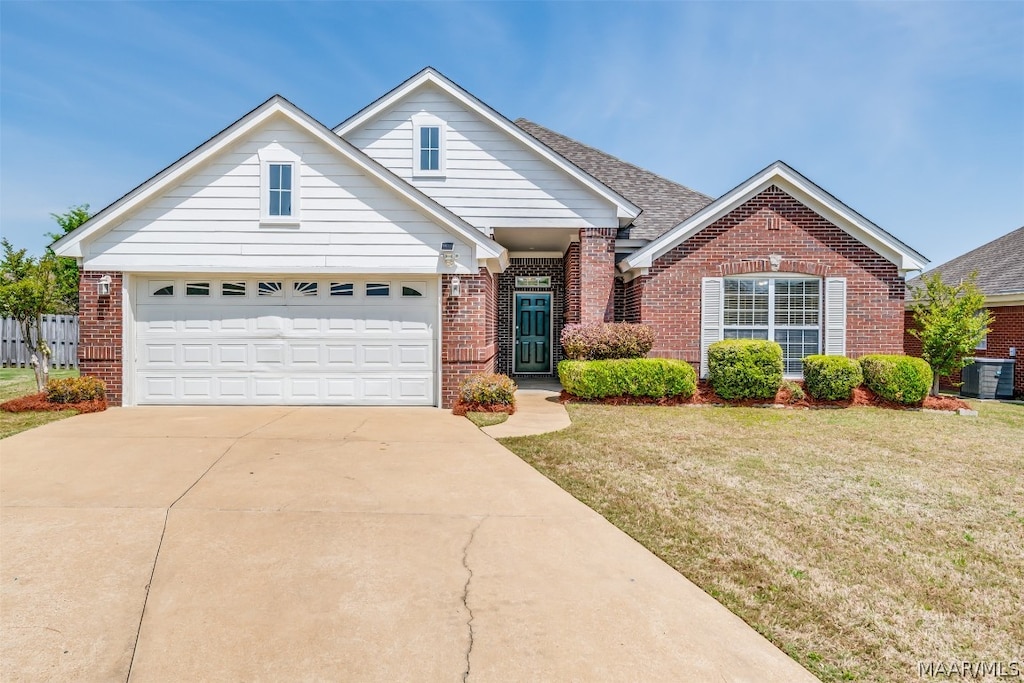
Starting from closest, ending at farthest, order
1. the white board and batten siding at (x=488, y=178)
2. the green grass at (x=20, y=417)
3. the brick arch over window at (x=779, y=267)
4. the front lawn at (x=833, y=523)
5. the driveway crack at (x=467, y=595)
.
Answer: the driveway crack at (x=467, y=595) < the front lawn at (x=833, y=523) < the green grass at (x=20, y=417) < the brick arch over window at (x=779, y=267) < the white board and batten siding at (x=488, y=178)

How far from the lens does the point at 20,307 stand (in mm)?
9828

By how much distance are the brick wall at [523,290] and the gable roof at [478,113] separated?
10.9 ft

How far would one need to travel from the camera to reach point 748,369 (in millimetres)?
10398

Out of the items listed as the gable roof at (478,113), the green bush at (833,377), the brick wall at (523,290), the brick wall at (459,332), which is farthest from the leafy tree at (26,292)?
the green bush at (833,377)

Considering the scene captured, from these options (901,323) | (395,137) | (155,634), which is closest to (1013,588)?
(155,634)

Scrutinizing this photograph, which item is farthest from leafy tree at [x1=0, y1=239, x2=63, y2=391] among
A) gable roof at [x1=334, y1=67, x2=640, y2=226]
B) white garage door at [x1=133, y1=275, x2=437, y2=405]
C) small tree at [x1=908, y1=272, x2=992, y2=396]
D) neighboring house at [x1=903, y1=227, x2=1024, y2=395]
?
neighboring house at [x1=903, y1=227, x2=1024, y2=395]

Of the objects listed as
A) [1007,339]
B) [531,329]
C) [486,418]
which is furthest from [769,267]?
[1007,339]

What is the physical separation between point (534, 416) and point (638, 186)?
9.56 meters

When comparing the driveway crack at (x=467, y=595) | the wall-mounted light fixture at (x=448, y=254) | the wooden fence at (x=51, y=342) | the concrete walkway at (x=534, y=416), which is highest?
the wall-mounted light fixture at (x=448, y=254)

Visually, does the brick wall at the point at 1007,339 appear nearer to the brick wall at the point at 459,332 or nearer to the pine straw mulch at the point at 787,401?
the pine straw mulch at the point at 787,401

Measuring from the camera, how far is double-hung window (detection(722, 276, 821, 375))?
11.7 metres

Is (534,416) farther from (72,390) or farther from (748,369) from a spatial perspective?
(72,390)

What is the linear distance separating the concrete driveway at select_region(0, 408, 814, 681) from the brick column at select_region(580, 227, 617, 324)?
7.25m

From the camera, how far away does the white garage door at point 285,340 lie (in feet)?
31.9
